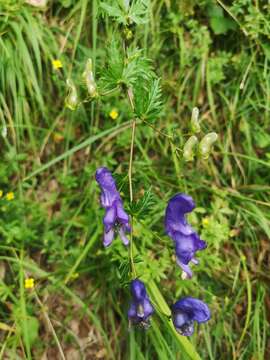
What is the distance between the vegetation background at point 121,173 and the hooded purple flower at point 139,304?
1.57 feet

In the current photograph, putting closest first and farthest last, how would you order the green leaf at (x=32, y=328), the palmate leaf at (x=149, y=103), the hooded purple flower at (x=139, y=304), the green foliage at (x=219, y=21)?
the hooded purple flower at (x=139, y=304) < the palmate leaf at (x=149, y=103) < the green leaf at (x=32, y=328) < the green foliage at (x=219, y=21)

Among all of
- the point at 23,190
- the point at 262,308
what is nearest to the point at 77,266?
the point at 23,190

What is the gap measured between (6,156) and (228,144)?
1.03 meters

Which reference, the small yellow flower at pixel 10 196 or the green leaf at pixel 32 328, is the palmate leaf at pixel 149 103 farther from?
the green leaf at pixel 32 328

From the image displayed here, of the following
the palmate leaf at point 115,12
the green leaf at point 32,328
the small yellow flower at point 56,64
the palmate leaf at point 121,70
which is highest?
the palmate leaf at point 115,12

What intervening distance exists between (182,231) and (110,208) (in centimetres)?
23

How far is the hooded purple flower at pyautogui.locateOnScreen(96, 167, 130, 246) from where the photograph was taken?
1.66 m

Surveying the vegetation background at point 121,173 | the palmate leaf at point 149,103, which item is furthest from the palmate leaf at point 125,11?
the vegetation background at point 121,173

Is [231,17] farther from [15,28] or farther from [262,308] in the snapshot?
[262,308]

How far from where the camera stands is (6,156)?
252cm

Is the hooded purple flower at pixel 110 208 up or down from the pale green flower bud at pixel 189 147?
down

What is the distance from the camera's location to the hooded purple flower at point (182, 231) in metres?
1.64

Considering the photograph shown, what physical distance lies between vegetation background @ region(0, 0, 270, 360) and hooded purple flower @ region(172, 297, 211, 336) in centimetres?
45

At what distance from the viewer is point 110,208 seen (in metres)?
1.67
